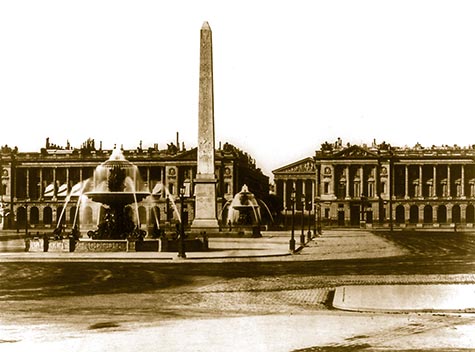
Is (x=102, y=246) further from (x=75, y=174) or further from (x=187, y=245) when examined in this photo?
(x=75, y=174)

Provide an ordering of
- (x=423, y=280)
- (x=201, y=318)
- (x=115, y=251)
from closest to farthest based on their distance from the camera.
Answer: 1. (x=201, y=318)
2. (x=423, y=280)
3. (x=115, y=251)

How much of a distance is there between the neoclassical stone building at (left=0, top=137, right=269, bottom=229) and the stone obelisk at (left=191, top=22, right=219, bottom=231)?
79.7m

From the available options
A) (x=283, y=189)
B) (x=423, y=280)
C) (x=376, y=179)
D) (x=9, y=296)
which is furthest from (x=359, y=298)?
(x=283, y=189)

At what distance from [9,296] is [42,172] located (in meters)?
130

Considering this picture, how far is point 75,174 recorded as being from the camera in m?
146

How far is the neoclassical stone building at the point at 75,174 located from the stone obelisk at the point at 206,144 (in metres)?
79.7

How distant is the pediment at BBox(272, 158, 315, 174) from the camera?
173 metres

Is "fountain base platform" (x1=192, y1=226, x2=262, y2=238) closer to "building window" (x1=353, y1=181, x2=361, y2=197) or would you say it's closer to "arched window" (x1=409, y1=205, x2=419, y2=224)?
"building window" (x1=353, y1=181, x2=361, y2=197)

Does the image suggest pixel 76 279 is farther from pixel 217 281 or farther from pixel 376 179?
pixel 376 179

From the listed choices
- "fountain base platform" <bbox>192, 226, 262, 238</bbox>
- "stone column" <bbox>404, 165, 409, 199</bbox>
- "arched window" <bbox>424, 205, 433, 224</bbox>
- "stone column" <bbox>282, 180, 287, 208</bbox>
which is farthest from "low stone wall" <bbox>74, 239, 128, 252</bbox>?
"stone column" <bbox>282, 180, 287, 208</bbox>

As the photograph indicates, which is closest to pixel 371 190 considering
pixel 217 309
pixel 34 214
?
pixel 34 214

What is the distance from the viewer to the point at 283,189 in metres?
176

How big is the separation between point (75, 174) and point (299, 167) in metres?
47.3

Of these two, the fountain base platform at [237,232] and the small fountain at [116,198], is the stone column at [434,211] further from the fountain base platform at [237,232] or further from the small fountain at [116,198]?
the small fountain at [116,198]
